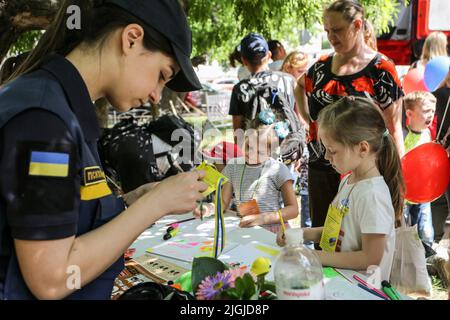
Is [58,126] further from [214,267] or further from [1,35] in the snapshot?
[1,35]

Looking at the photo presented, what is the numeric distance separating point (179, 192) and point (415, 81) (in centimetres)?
476

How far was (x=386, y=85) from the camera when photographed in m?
2.49

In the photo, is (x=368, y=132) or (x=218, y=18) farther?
(x=218, y=18)

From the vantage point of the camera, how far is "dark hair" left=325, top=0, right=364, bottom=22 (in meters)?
2.54

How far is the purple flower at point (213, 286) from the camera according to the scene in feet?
3.53

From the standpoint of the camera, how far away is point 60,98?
92 centimetres

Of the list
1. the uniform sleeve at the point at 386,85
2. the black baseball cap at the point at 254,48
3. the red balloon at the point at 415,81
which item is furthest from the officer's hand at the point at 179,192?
the red balloon at the point at 415,81

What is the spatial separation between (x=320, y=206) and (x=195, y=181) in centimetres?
176

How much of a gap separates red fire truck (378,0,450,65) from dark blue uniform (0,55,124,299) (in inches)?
269

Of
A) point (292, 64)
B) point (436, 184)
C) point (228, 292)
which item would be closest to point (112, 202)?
point (228, 292)

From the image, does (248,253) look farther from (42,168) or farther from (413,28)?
(413,28)

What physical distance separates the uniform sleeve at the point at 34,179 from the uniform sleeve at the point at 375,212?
113cm

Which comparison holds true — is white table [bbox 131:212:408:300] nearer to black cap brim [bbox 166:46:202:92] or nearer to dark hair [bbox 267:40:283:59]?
black cap brim [bbox 166:46:202:92]

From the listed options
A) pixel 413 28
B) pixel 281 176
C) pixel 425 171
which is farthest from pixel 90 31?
pixel 413 28
